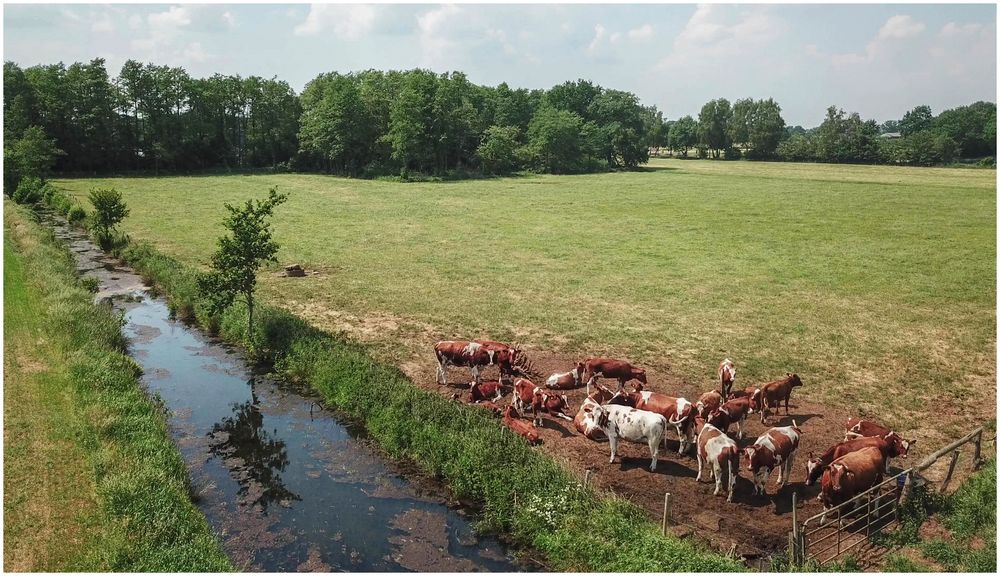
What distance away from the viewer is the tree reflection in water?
13837 mm

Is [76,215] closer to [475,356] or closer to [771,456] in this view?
[475,356]

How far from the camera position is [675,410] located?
1490 cm

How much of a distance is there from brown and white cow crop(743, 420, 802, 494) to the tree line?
73.5m

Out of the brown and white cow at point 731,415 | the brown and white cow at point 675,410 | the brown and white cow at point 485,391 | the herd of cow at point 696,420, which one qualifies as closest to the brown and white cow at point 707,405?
the herd of cow at point 696,420

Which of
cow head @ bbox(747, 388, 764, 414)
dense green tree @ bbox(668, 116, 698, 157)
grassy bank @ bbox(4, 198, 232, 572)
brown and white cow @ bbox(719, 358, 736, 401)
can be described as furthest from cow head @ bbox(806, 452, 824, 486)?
dense green tree @ bbox(668, 116, 698, 157)

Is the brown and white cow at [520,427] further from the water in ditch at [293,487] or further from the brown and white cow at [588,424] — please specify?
the water in ditch at [293,487]

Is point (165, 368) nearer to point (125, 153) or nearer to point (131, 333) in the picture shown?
point (131, 333)

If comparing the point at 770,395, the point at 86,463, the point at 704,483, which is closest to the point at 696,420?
the point at 704,483

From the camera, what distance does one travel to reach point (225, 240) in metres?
21.6

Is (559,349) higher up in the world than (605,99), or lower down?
lower down

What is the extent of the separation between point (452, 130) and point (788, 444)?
86532 millimetres

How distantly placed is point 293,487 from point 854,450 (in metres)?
12.0

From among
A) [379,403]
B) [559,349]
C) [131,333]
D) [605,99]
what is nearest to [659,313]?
[559,349]

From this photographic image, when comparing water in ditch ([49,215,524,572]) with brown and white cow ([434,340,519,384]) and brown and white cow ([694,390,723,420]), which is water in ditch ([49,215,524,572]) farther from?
brown and white cow ([694,390,723,420])
